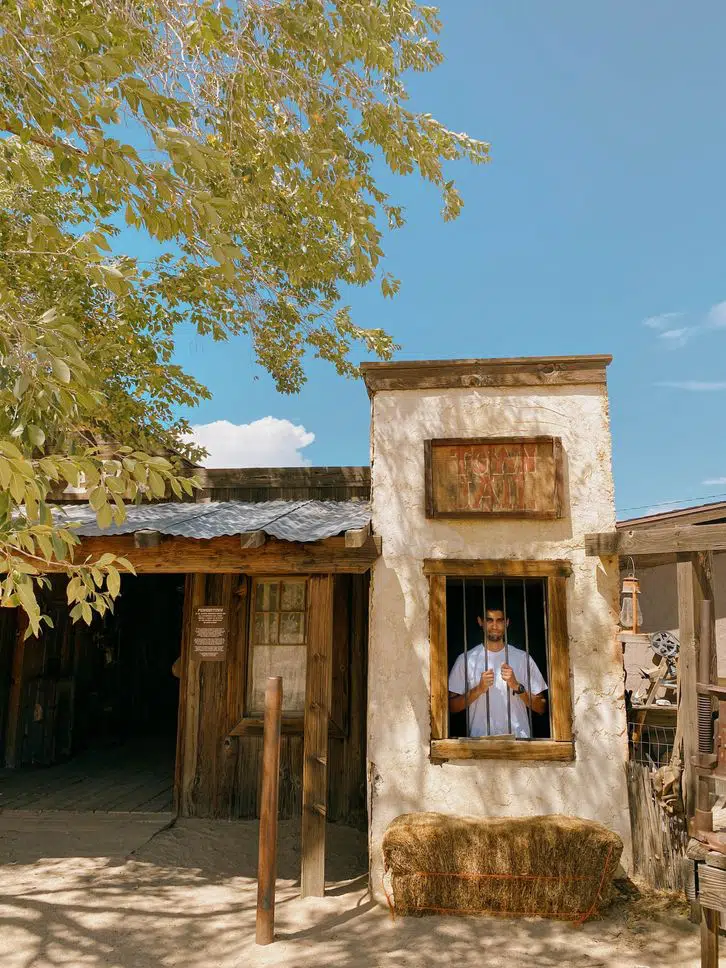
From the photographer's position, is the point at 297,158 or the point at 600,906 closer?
the point at 600,906

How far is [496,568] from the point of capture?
224 inches

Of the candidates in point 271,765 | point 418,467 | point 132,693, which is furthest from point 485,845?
point 132,693

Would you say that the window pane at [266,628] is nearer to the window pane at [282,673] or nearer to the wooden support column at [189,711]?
the window pane at [282,673]

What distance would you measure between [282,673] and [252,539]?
2739 millimetres

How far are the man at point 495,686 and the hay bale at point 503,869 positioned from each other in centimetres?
97

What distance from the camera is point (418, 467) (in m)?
5.95

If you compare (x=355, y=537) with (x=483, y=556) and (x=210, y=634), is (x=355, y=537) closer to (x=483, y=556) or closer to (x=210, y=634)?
(x=483, y=556)

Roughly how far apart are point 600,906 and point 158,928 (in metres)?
3.16

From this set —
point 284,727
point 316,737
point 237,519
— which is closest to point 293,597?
point 284,727

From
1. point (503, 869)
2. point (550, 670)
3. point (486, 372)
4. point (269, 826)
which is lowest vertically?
point (503, 869)

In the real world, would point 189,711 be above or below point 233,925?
above

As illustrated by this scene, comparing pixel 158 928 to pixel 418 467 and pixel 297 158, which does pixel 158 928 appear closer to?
pixel 418 467

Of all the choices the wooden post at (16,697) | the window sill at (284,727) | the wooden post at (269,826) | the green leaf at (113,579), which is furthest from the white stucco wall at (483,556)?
the wooden post at (16,697)

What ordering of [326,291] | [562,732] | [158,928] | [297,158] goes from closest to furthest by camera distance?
[158,928]
[562,732]
[297,158]
[326,291]
